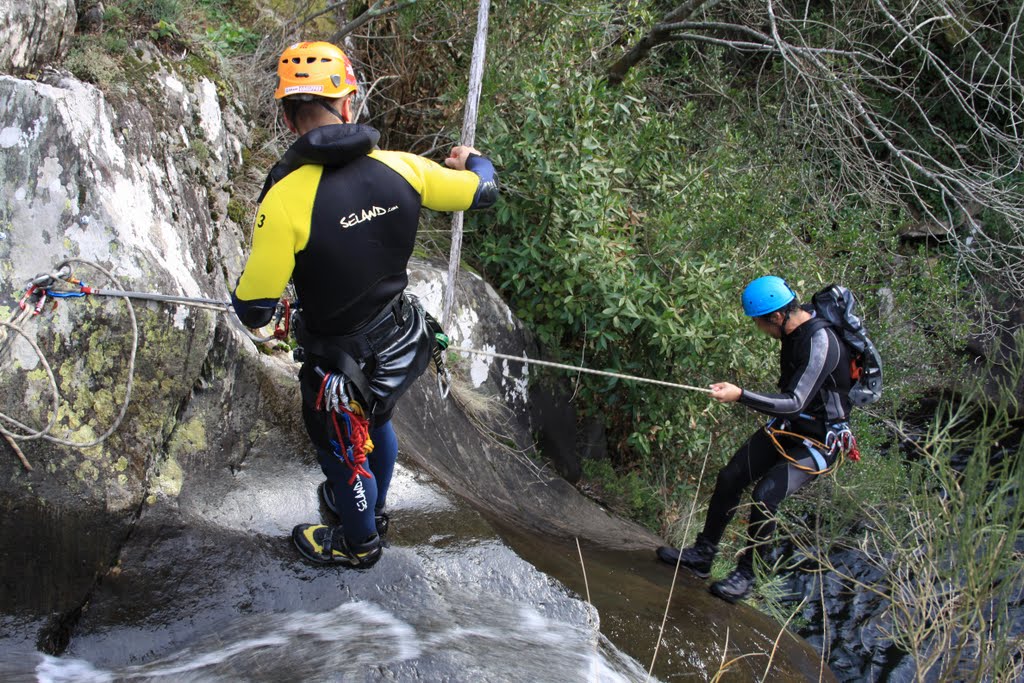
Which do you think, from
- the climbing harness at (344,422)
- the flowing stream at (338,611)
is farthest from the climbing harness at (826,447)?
the climbing harness at (344,422)

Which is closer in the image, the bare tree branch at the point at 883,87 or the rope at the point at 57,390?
the rope at the point at 57,390

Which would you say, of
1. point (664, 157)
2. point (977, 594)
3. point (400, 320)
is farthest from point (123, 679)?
point (664, 157)

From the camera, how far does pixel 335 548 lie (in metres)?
3.46

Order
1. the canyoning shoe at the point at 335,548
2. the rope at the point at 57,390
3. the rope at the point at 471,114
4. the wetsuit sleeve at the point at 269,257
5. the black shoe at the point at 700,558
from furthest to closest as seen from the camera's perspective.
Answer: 1. the black shoe at the point at 700,558
2. the rope at the point at 471,114
3. the canyoning shoe at the point at 335,548
4. the rope at the point at 57,390
5. the wetsuit sleeve at the point at 269,257

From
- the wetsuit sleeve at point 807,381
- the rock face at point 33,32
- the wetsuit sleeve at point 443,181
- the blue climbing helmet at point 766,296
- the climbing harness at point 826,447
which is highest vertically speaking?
the rock face at point 33,32

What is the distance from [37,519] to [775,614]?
516 cm

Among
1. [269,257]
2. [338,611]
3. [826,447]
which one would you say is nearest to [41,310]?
[269,257]

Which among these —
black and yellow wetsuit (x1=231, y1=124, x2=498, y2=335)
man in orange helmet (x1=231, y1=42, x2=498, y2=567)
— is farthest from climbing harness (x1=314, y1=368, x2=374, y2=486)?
black and yellow wetsuit (x1=231, y1=124, x2=498, y2=335)

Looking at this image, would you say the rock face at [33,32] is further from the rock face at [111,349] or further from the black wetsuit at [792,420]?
the black wetsuit at [792,420]

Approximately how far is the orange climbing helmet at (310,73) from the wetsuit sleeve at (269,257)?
0.37 m

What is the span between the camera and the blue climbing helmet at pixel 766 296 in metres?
4.36

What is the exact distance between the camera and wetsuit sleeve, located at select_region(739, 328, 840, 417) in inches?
168

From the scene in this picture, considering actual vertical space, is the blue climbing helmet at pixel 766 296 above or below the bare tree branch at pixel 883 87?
below

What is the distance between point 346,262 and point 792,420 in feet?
9.76
